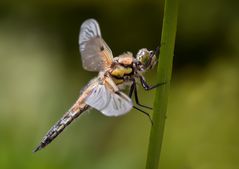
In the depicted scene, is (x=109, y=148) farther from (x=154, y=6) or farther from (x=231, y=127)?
(x=154, y=6)

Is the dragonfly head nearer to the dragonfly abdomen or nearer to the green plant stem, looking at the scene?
the dragonfly abdomen

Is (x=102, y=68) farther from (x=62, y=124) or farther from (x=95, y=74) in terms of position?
(x=95, y=74)

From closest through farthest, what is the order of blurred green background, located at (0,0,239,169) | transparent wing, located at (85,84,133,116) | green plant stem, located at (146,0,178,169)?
1. green plant stem, located at (146,0,178,169)
2. transparent wing, located at (85,84,133,116)
3. blurred green background, located at (0,0,239,169)

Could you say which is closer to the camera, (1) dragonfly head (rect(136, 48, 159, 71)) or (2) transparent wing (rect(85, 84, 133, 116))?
(2) transparent wing (rect(85, 84, 133, 116))

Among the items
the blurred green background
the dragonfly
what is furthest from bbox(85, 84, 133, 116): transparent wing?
the blurred green background

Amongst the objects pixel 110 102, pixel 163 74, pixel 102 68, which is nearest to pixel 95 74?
pixel 102 68

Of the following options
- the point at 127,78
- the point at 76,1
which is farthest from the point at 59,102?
the point at 127,78

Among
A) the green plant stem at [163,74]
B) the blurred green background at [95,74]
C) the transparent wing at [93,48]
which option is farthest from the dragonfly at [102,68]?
the blurred green background at [95,74]

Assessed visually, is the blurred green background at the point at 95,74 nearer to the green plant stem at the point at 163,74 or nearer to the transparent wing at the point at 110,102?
the transparent wing at the point at 110,102
